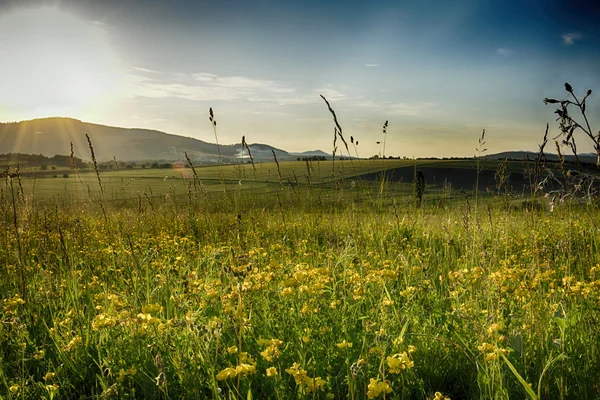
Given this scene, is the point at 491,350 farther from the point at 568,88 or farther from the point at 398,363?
the point at 568,88

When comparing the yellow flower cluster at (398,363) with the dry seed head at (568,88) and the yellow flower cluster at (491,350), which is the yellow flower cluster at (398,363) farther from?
the dry seed head at (568,88)

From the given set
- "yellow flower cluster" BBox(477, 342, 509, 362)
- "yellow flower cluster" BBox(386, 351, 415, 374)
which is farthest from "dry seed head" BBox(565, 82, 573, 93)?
"yellow flower cluster" BBox(386, 351, 415, 374)

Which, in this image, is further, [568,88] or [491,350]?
[491,350]

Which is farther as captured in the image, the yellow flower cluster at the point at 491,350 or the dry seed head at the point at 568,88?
the yellow flower cluster at the point at 491,350

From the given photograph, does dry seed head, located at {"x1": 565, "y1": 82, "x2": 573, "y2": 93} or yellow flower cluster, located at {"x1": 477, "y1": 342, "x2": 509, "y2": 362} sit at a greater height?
dry seed head, located at {"x1": 565, "y1": 82, "x2": 573, "y2": 93}

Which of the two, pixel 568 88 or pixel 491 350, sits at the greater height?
pixel 568 88

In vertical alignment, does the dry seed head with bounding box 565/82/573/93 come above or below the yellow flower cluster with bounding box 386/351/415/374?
above

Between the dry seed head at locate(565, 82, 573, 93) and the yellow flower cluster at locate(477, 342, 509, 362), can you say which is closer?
the dry seed head at locate(565, 82, 573, 93)

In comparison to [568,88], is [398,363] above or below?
below

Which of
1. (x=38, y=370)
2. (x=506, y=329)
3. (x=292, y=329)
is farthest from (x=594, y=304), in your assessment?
(x=38, y=370)

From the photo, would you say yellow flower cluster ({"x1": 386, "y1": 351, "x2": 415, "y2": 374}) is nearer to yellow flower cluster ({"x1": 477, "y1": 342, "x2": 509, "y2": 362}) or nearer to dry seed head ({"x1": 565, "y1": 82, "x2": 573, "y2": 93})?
yellow flower cluster ({"x1": 477, "y1": 342, "x2": 509, "y2": 362})

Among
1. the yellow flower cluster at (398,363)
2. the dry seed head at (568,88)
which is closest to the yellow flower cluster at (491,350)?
the yellow flower cluster at (398,363)

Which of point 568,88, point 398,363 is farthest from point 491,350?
point 568,88

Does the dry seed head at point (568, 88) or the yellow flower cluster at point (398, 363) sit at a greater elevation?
the dry seed head at point (568, 88)
